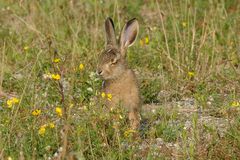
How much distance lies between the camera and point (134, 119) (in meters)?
6.38

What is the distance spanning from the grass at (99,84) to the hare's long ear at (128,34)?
421 mm

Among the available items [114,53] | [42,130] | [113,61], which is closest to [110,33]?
[114,53]

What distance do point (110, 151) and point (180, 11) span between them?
186 inches

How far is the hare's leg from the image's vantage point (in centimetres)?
629

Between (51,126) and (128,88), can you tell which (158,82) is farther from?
(51,126)

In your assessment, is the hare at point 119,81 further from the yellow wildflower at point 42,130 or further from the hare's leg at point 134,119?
the yellow wildflower at point 42,130

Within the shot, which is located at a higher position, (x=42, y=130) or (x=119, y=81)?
(x=42, y=130)

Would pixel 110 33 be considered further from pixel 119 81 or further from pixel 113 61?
pixel 119 81

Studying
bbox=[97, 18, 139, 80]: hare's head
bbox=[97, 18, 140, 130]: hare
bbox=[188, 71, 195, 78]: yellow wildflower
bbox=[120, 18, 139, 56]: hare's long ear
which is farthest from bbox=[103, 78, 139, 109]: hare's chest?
bbox=[188, 71, 195, 78]: yellow wildflower

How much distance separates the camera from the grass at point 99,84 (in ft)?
18.2

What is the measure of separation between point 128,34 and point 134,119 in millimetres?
1130

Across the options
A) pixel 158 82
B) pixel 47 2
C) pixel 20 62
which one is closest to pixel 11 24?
pixel 47 2

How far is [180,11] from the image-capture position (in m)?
9.84

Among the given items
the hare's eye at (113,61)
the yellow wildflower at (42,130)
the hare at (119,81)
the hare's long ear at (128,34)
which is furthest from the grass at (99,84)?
the hare's long ear at (128,34)
